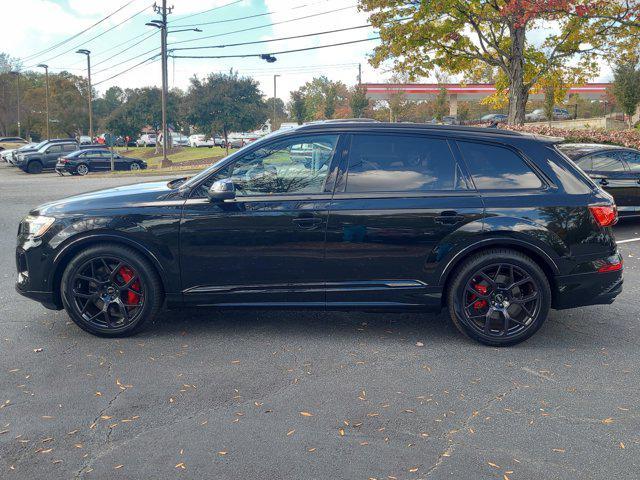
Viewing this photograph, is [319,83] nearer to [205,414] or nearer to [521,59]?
[521,59]

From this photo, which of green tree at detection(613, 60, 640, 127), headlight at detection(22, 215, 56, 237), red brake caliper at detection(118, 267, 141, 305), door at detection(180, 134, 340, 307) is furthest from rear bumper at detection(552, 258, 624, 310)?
green tree at detection(613, 60, 640, 127)

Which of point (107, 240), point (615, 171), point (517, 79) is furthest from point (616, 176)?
point (517, 79)

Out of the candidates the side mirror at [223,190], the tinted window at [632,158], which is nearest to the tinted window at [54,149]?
the tinted window at [632,158]

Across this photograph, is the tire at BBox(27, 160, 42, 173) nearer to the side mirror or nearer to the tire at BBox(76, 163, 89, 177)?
the tire at BBox(76, 163, 89, 177)

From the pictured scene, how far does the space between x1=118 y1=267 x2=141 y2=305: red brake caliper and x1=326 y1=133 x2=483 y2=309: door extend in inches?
63.4

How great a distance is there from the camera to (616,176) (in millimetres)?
10555

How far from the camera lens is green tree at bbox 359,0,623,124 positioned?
22.4 m

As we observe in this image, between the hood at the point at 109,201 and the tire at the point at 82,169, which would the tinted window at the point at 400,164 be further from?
the tire at the point at 82,169

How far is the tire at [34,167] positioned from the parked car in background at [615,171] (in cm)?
2923

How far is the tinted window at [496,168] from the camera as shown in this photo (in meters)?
5.04

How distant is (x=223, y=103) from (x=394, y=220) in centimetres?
4741

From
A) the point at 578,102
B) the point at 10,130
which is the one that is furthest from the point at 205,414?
the point at 10,130

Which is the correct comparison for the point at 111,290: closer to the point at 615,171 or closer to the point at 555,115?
the point at 615,171

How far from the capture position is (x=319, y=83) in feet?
329
